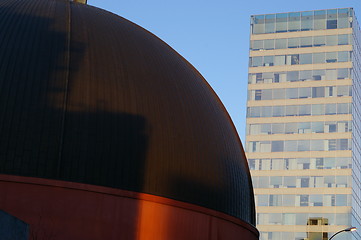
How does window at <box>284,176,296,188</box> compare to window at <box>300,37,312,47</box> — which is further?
window at <box>300,37,312,47</box>

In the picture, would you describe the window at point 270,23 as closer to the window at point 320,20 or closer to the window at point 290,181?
the window at point 320,20

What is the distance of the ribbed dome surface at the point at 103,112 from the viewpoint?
26.8m

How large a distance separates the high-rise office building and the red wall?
6036 cm

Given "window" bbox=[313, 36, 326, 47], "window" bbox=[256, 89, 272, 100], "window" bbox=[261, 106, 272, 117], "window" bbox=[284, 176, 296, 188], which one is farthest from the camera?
"window" bbox=[256, 89, 272, 100]

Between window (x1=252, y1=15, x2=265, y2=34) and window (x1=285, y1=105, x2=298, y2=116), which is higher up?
window (x1=252, y1=15, x2=265, y2=34)

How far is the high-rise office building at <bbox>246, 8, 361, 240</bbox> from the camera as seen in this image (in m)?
88.7

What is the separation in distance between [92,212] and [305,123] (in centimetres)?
6901

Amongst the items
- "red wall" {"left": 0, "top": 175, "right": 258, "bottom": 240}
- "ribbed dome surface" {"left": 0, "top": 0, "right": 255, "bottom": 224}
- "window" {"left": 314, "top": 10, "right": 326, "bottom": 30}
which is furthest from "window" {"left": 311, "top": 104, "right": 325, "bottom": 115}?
"red wall" {"left": 0, "top": 175, "right": 258, "bottom": 240}

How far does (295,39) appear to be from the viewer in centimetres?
9581

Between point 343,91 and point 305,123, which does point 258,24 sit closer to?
point 343,91

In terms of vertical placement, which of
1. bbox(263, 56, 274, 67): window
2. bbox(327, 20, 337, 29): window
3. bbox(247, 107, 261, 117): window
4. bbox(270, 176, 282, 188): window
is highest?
bbox(327, 20, 337, 29): window

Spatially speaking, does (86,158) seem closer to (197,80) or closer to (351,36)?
(197,80)

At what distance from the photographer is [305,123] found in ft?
304

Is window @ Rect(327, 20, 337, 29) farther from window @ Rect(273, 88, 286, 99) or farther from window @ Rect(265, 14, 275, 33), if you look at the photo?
window @ Rect(273, 88, 286, 99)
